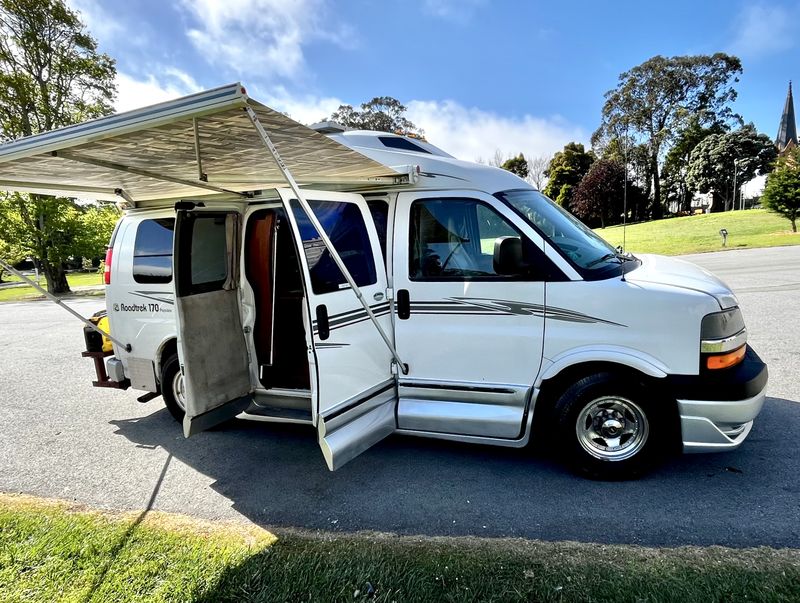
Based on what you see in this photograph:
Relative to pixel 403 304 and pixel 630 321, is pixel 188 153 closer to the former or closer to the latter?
pixel 403 304

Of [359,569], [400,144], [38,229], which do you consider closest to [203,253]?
[400,144]

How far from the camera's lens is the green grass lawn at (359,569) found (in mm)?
2525

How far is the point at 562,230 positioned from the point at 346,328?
76.3 inches

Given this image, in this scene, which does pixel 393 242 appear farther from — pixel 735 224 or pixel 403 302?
pixel 735 224

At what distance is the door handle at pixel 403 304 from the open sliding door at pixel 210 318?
5.72ft

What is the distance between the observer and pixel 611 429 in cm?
360

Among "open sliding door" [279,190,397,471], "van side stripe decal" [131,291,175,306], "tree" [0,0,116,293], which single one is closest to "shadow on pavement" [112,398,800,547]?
"open sliding door" [279,190,397,471]

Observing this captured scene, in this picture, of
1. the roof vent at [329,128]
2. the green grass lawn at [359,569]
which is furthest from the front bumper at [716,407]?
the roof vent at [329,128]

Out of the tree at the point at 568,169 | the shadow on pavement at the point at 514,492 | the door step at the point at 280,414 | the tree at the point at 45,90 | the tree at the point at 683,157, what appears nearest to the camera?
the shadow on pavement at the point at 514,492

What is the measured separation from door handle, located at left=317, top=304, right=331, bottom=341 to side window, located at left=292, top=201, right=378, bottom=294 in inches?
5.0

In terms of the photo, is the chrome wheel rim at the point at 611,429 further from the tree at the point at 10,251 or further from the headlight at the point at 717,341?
the tree at the point at 10,251

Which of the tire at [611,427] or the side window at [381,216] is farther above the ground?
the side window at [381,216]

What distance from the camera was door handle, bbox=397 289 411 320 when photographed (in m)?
3.97

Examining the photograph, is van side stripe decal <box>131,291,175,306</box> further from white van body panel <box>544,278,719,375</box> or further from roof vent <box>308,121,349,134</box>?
white van body panel <box>544,278,719,375</box>
